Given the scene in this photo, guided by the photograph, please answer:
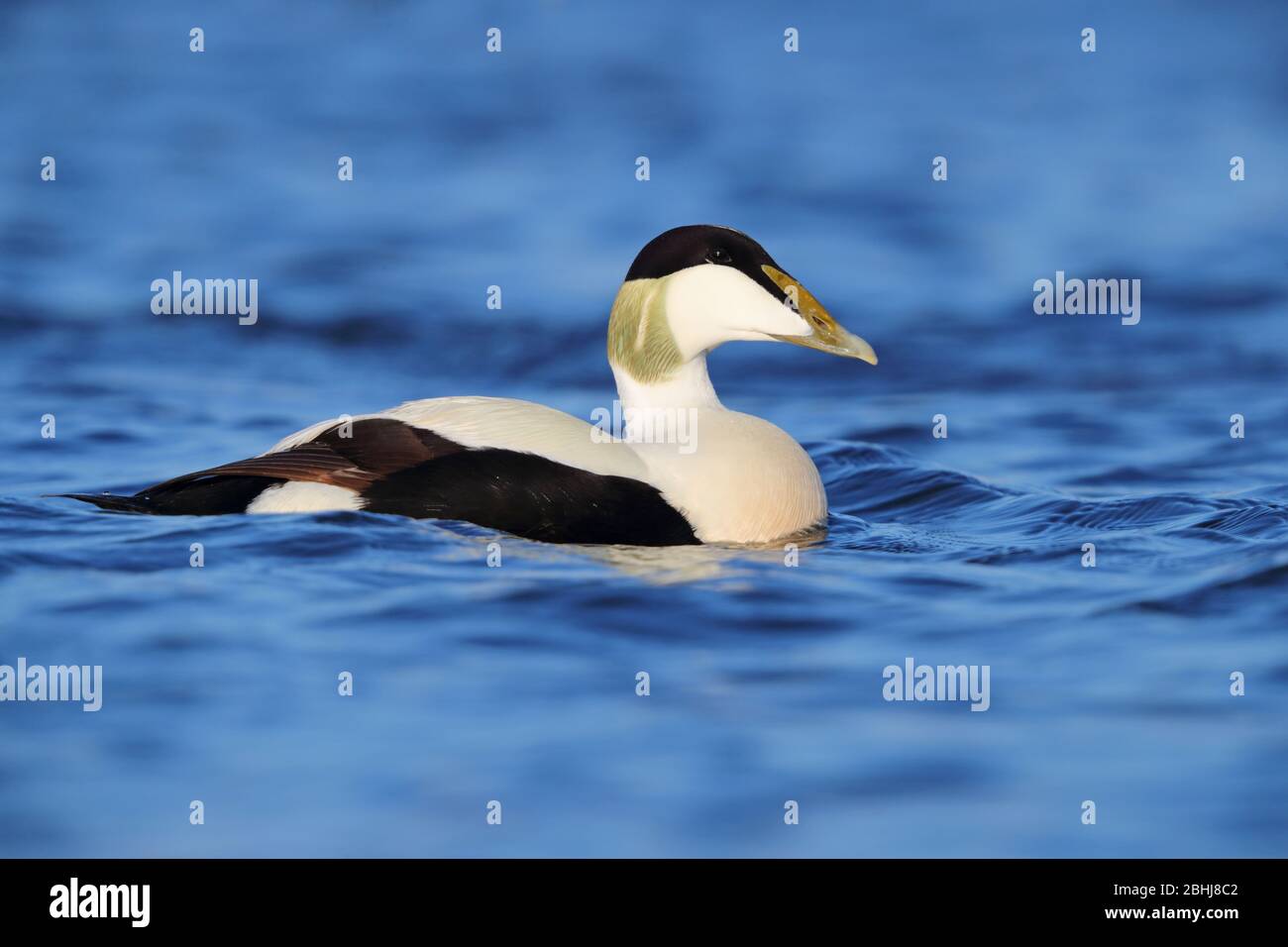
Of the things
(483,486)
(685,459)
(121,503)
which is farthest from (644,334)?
(121,503)

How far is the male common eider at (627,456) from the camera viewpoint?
583 cm

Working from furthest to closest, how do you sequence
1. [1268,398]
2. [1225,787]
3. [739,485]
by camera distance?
[1268,398], [739,485], [1225,787]

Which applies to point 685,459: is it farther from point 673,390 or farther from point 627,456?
point 673,390

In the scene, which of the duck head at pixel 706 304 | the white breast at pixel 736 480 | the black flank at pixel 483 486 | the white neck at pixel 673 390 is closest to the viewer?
the black flank at pixel 483 486

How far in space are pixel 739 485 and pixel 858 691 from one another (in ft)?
4.65

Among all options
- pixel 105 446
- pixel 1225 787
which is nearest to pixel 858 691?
pixel 1225 787

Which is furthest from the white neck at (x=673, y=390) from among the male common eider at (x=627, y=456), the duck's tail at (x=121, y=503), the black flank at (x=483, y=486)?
the duck's tail at (x=121, y=503)

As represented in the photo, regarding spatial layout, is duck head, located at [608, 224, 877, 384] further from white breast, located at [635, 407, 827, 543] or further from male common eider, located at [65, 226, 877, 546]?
white breast, located at [635, 407, 827, 543]

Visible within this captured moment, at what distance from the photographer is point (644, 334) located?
632 centimetres

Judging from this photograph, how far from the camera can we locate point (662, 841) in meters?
3.94

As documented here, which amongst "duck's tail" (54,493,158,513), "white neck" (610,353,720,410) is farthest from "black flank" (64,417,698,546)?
"white neck" (610,353,720,410)

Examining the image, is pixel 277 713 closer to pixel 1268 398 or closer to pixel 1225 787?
pixel 1225 787

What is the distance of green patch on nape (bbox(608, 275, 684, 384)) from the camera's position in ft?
20.6

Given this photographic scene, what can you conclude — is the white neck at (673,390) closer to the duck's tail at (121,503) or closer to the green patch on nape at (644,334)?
the green patch on nape at (644,334)
